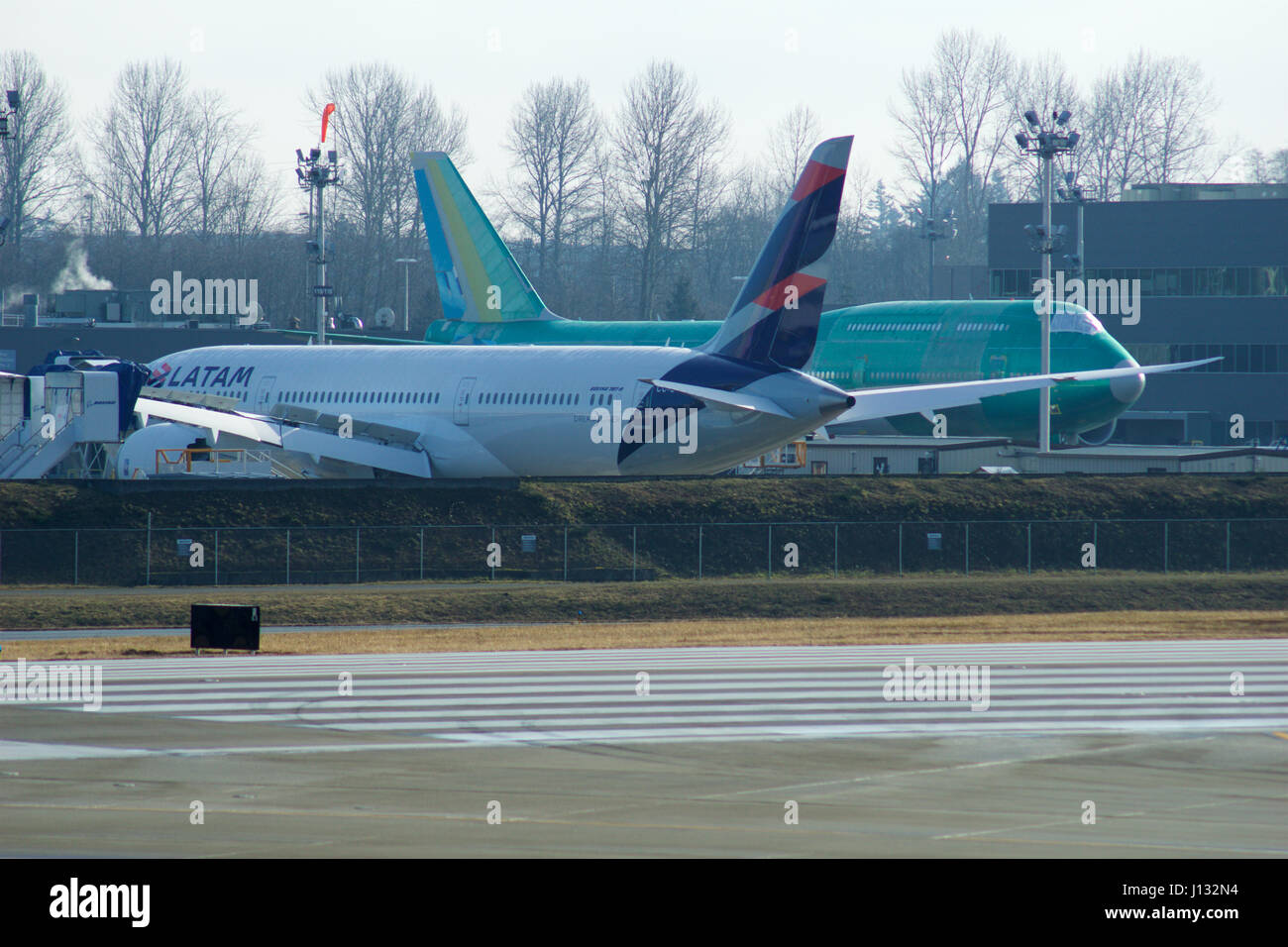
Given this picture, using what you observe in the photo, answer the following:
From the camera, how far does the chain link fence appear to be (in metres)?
42.8

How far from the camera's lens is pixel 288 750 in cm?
1947

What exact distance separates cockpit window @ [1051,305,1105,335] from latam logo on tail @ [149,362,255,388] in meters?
34.3

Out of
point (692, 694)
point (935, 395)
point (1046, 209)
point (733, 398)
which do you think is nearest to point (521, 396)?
point (733, 398)

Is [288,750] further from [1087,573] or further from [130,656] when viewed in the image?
[1087,573]

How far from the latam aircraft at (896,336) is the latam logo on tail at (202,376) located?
12.6 meters

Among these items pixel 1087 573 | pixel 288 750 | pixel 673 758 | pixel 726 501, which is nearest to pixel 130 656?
pixel 288 750

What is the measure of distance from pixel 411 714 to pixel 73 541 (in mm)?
23296

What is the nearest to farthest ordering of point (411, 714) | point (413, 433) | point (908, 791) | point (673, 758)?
1. point (908, 791)
2. point (673, 758)
3. point (411, 714)
4. point (413, 433)

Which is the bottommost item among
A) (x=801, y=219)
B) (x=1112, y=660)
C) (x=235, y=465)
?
(x=1112, y=660)

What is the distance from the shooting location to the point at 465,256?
66.6 metres

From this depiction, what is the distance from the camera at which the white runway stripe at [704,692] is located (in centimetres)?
2208

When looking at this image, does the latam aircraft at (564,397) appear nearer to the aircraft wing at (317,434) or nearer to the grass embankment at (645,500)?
the aircraft wing at (317,434)

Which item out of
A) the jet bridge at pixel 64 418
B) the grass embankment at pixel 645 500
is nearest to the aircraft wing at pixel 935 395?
the grass embankment at pixel 645 500

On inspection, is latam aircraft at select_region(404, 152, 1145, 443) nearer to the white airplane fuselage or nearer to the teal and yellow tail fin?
the teal and yellow tail fin
